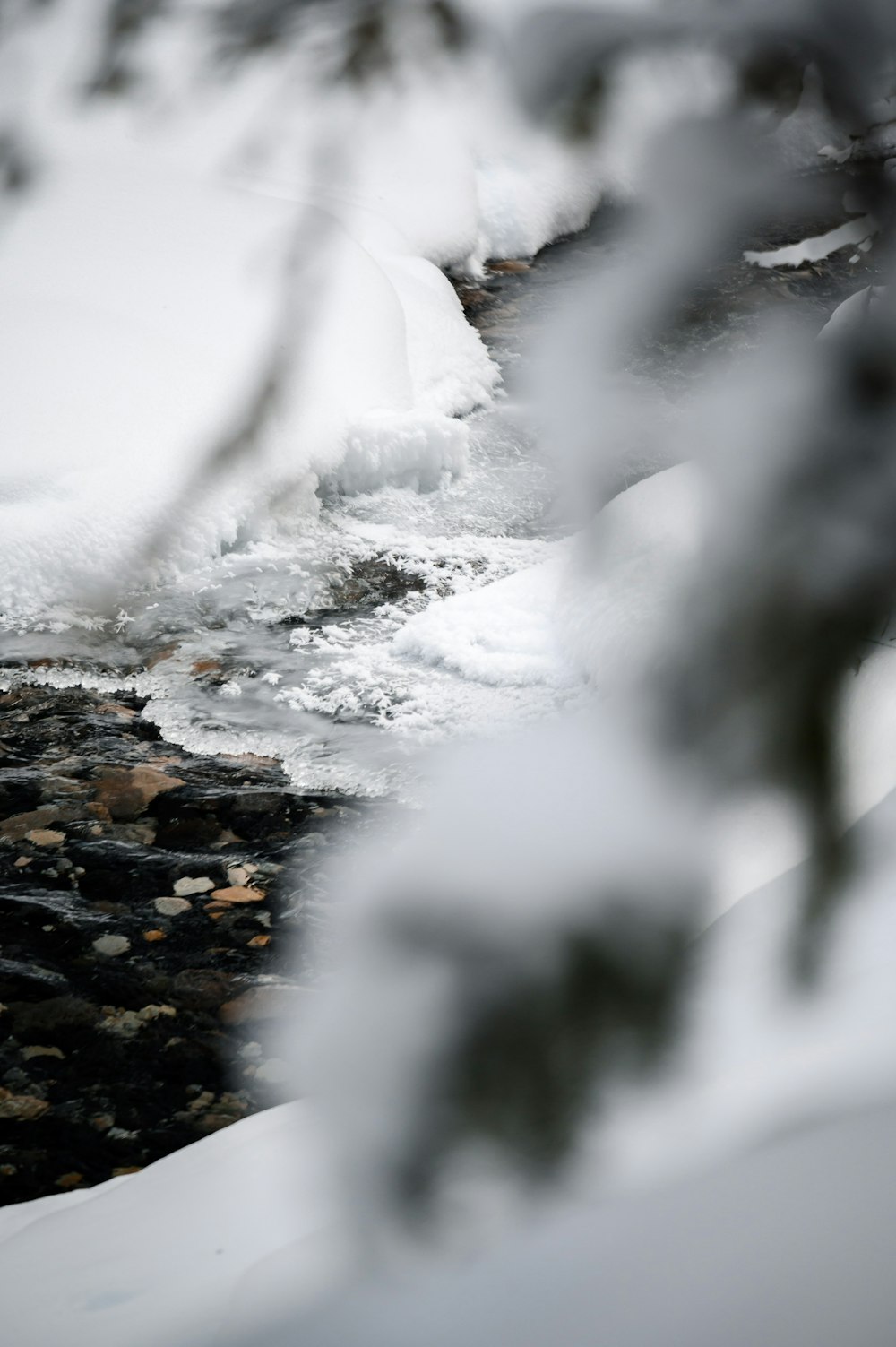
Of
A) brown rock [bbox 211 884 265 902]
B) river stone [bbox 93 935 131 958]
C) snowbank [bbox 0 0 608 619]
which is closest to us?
river stone [bbox 93 935 131 958]

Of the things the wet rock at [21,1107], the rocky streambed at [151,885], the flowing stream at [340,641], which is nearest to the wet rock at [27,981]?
the rocky streambed at [151,885]

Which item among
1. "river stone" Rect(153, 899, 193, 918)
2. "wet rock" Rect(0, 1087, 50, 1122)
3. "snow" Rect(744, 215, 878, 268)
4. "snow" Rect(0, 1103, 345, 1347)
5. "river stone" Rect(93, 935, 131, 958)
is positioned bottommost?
"river stone" Rect(153, 899, 193, 918)

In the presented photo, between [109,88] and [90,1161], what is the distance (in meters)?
0.97

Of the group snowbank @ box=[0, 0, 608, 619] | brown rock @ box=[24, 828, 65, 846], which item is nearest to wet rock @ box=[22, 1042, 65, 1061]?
brown rock @ box=[24, 828, 65, 846]

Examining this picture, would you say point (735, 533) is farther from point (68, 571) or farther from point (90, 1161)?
point (68, 571)

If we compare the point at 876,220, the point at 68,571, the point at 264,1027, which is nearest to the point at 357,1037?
the point at 264,1027

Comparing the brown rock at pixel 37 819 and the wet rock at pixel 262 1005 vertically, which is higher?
the wet rock at pixel 262 1005

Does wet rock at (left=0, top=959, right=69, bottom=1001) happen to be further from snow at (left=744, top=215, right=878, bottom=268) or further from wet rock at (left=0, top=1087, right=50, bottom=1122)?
snow at (left=744, top=215, right=878, bottom=268)

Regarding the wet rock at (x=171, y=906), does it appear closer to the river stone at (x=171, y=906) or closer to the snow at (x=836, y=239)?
the river stone at (x=171, y=906)

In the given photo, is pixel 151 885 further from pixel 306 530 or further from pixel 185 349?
pixel 185 349

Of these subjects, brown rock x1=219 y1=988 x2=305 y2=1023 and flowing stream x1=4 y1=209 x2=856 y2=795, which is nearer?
brown rock x1=219 y1=988 x2=305 y2=1023

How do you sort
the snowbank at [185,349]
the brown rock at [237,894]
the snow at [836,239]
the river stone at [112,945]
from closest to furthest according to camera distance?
the snow at [836,239] < the river stone at [112,945] < the brown rock at [237,894] < the snowbank at [185,349]

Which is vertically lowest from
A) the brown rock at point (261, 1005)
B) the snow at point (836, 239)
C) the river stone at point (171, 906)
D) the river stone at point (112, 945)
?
the river stone at point (171, 906)

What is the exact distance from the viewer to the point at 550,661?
5.75 ft
